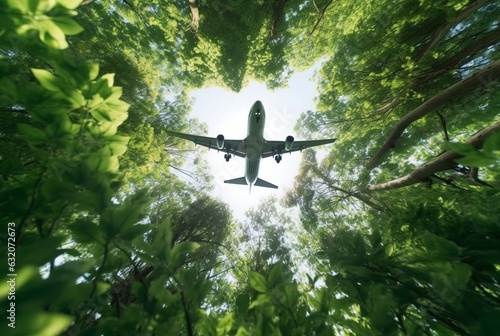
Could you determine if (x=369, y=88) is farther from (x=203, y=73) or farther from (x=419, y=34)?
(x=203, y=73)

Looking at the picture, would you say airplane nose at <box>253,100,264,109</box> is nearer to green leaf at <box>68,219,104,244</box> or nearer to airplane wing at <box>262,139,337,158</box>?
airplane wing at <box>262,139,337,158</box>

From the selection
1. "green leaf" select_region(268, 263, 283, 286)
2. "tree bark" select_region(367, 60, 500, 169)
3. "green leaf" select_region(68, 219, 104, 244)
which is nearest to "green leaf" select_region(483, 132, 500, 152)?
"green leaf" select_region(268, 263, 283, 286)

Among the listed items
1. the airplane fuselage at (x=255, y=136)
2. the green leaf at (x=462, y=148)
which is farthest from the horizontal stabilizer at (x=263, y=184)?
the green leaf at (x=462, y=148)

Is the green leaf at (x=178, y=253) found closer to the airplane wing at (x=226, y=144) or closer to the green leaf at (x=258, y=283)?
the green leaf at (x=258, y=283)

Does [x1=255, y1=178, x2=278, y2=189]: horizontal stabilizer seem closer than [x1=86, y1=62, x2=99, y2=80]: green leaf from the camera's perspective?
No

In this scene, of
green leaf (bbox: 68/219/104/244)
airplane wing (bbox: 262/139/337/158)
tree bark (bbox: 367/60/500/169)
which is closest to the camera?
green leaf (bbox: 68/219/104/244)

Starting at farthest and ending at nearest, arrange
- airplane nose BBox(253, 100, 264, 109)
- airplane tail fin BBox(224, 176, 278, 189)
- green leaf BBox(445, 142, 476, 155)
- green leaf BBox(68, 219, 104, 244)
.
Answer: airplane tail fin BBox(224, 176, 278, 189), airplane nose BBox(253, 100, 264, 109), green leaf BBox(445, 142, 476, 155), green leaf BBox(68, 219, 104, 244)
